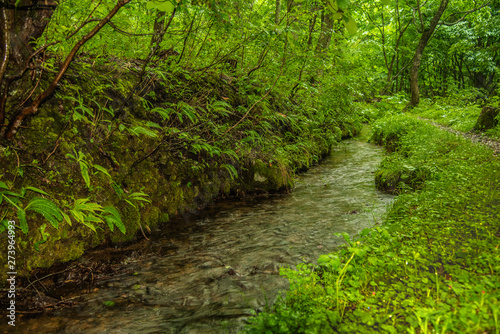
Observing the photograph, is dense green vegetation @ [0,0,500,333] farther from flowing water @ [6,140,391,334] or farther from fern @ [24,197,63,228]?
flowing water @ [6,140,391,334]

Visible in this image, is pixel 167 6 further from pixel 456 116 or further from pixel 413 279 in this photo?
pixel 456 116

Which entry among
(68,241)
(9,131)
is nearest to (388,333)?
(68,241)

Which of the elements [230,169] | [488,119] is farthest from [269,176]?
[488,119]

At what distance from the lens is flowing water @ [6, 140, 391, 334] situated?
279 cm

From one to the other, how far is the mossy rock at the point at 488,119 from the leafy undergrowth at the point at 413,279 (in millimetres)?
7566

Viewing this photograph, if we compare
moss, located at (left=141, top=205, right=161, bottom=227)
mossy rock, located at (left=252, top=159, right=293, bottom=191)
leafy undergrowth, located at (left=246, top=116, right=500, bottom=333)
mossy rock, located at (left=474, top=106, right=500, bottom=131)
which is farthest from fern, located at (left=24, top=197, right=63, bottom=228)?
mossy rock, located at (left=474, top=106, right=500, bottom=131)

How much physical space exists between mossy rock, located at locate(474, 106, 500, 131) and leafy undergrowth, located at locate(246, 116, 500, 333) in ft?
24.8

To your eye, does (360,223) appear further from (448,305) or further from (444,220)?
(448,305)

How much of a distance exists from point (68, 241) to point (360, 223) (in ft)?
15.1

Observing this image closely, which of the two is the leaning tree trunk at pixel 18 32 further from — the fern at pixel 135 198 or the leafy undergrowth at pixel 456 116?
the leafy undergrowth at pixel 456 116

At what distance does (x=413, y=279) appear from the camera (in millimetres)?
2662

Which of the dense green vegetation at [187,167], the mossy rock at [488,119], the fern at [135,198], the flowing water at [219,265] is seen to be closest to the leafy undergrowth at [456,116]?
the mossy rock at [488,119]

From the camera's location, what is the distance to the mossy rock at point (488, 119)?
33.4ft

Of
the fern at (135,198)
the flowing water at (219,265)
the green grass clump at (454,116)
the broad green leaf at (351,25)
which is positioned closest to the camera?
the broad green leaf at (351,25)
